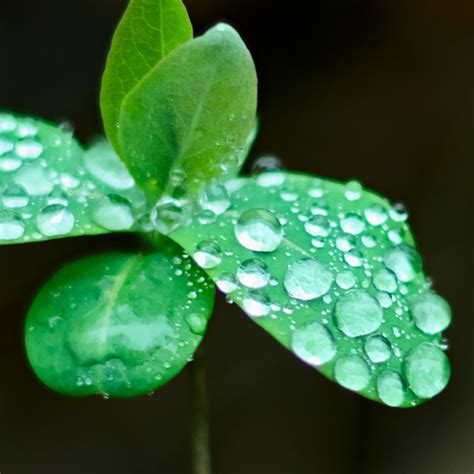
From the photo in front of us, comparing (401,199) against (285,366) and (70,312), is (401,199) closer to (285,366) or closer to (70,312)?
(285,366)

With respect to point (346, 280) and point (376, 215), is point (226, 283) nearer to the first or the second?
point (346, 280)

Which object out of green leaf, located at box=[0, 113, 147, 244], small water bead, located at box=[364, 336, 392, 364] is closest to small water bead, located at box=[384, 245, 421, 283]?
small water bead, located at box=[364, 336, 392, 364]

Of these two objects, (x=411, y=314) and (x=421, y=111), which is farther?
(x=421, y=111)

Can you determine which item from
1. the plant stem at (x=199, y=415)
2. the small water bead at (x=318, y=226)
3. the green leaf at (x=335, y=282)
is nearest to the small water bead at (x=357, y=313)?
the green leaf at (x=335, y=282)

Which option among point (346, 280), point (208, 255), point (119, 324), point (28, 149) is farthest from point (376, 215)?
→ point (28, 149)

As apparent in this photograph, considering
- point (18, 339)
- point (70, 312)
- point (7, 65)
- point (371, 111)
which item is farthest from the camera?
point (371, 111)

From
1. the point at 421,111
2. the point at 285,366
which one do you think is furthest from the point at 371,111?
the point at 285,366

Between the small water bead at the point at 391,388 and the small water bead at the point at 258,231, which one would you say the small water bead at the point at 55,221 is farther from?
the small water bead at the point at 391,388
